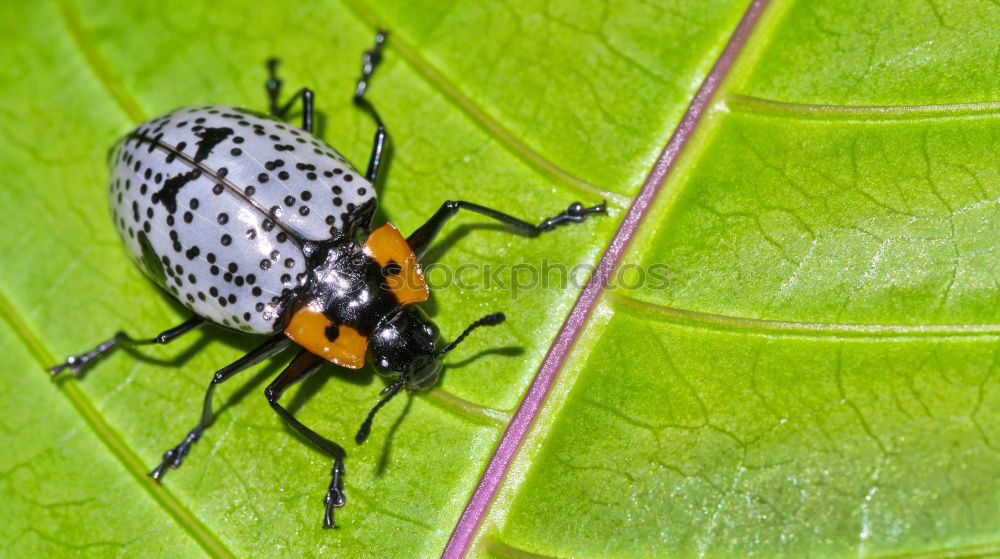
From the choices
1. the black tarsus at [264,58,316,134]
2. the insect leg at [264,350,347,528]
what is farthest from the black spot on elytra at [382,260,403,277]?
the black tarsus at [264,58,316,134]

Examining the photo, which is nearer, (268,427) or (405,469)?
(405,469)

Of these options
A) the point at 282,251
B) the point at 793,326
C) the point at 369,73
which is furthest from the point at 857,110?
the point at 282,251

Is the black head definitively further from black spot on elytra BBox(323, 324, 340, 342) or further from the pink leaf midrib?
the pink leaf midrib

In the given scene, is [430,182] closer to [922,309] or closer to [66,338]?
[66,338]

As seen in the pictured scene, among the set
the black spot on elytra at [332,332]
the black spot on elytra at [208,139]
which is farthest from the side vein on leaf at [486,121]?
the black spot on elytra at [332,332]

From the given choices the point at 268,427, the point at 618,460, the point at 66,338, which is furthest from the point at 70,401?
the point at 618,460

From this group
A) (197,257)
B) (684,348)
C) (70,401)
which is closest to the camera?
(684,348)
